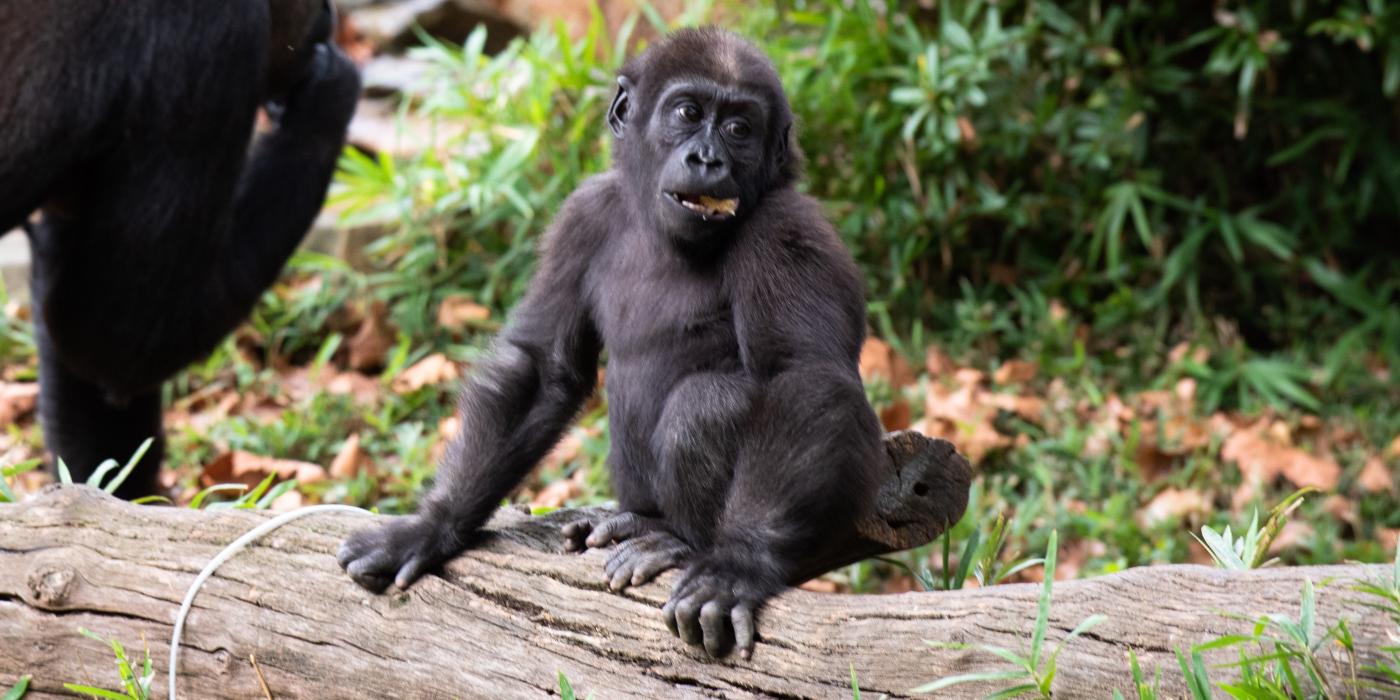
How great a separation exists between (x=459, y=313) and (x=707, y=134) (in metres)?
3.61

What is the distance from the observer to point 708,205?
10.1 feet

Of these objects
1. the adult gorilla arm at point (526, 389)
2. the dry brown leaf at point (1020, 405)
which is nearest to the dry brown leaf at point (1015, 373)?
the dry brown leaf at point (1020, 405)

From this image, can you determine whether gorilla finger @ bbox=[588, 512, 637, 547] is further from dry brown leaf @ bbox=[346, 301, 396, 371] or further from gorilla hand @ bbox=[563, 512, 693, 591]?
dry brown leaf @ bbox=[346, 301, 396, 371]

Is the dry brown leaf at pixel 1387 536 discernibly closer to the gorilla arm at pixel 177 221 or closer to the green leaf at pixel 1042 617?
the green leaf at pixel 1042 617

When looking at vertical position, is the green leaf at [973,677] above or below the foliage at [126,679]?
above

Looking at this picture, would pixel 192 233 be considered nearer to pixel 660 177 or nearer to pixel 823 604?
pixel 660 177

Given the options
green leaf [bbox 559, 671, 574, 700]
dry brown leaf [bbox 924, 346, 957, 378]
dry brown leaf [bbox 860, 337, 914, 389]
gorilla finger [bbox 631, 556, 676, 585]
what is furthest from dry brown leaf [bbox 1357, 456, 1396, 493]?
green leaf [bbox 559, 671, 574, 700]

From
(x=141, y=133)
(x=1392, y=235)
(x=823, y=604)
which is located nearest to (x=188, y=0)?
(x=141, y=133)

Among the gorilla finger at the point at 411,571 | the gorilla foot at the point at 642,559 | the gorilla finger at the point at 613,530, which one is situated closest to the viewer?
the gorilla foot at the point at 642,559

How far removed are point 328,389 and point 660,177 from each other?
354 centimetres

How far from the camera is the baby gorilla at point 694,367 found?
2.86 meters

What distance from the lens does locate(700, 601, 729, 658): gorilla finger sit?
263 cm

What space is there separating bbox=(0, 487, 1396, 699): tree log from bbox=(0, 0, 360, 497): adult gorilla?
55.2 inches

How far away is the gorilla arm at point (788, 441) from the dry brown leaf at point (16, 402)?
4180 mm
